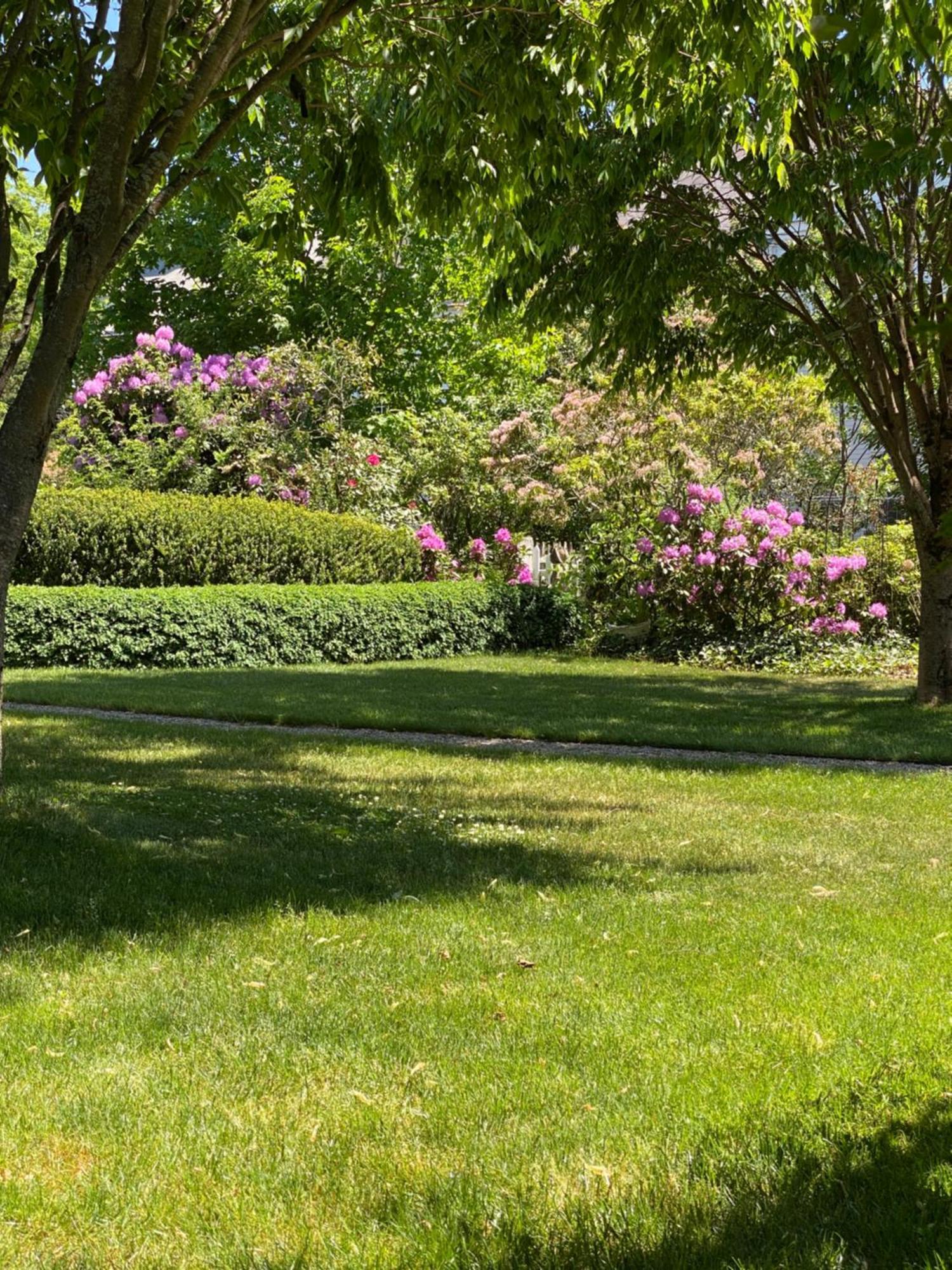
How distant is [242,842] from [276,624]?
988 cm

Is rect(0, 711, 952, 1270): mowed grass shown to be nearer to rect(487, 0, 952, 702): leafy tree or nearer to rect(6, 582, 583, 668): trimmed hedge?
rect(487, 0, 952, 702): leafy tree

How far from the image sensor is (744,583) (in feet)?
57.1

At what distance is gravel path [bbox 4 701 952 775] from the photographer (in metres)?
8.71

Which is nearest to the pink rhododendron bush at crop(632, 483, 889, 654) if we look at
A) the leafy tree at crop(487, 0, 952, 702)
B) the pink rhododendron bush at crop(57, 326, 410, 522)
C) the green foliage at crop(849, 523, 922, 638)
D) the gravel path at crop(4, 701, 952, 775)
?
the green foliage at crop(849, 523, 922, 638)

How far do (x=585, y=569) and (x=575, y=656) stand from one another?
1842mm

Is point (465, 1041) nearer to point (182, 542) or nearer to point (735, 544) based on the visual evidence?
point (182, 542)

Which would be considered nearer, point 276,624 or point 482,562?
point 276,624

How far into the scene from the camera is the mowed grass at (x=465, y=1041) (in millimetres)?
2260

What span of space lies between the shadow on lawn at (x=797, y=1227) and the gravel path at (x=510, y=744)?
6.17m

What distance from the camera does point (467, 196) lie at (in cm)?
660

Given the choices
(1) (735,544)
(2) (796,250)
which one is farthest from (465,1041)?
(1) (735,544)

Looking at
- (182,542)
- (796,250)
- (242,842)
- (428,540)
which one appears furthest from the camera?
(428,540)

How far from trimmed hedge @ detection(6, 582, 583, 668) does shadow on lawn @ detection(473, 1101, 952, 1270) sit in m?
12.2

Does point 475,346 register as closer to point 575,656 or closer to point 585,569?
point 585,569
